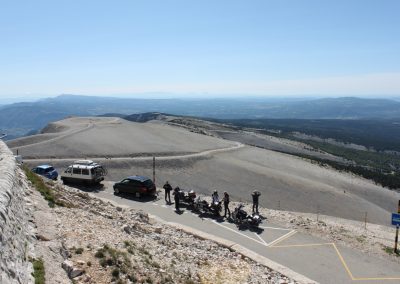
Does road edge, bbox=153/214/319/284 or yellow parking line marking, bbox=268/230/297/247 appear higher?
road edge, bbox=153/214/319/284

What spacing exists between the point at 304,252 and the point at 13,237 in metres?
14.2

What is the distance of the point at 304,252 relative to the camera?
18875 mm

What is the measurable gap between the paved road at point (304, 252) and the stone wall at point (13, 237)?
1145 centimetres

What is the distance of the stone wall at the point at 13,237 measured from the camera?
25.1 ft

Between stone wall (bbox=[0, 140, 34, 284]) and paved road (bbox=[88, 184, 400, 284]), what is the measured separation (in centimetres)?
1145

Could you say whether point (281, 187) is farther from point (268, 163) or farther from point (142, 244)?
point (142, 244)

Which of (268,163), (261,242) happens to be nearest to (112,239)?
(261,242)

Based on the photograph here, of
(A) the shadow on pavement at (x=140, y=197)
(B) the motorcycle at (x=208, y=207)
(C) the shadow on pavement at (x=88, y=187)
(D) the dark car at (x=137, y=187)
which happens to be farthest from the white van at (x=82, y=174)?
(B) the motorcycle at (x=208, y=207)

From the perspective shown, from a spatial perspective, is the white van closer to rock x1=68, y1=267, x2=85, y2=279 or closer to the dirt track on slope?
the dirt track on slope

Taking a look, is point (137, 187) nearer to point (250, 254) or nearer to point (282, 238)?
point (282, 238)

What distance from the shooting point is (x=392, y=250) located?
65.3 feet

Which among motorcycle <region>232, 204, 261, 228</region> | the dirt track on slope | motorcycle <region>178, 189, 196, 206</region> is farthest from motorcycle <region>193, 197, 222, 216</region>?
the dirt track on slope

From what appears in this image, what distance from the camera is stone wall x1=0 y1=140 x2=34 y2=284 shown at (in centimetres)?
765

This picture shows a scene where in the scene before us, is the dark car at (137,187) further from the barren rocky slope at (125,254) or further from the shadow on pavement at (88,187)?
the barren rocky slope at (125,254)
